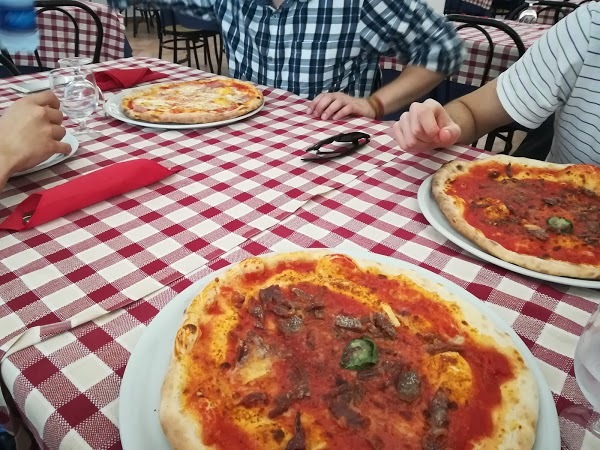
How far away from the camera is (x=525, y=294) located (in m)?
0.90

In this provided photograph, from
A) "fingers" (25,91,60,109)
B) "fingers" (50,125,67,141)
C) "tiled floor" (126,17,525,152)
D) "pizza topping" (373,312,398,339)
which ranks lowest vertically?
"tiled floor" (126,17,525,152)

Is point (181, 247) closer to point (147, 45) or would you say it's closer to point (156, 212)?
point (156, 212)

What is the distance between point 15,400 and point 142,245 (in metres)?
0.38

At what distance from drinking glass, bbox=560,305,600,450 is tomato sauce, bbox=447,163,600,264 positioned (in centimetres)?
34

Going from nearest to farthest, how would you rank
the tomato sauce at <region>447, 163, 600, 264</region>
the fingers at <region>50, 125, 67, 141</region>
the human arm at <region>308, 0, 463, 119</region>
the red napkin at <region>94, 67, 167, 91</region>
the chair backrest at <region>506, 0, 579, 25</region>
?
the tomato sauce at <region>447, 163, 600, 264</region> < the fingers at <region>50, 125, 67, 141</region> < the red napkin at <region>94, 67, 167, 91</region> < the human arm at <region>308, 0, 463, 119</region> < the chair backrest at <region>506, 0, 579, 25</region>

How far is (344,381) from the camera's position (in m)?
0.67

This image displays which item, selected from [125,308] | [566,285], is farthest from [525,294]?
[125,308]

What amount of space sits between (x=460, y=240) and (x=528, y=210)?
0.24 m

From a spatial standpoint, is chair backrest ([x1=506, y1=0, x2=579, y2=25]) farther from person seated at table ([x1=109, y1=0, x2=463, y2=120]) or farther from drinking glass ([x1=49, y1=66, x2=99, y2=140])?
drinking glass ([x1=49, y1=66, x2=99, y2=140])

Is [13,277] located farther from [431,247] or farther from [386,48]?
[386,48]

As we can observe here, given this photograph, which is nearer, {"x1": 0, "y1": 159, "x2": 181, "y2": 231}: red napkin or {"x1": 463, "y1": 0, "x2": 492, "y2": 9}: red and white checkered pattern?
{"x1": 0, "y1": 159, "x2": 181, "y2": 231}: red napkin

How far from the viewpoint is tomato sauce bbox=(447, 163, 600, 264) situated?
98cm

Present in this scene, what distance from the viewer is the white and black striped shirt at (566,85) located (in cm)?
152

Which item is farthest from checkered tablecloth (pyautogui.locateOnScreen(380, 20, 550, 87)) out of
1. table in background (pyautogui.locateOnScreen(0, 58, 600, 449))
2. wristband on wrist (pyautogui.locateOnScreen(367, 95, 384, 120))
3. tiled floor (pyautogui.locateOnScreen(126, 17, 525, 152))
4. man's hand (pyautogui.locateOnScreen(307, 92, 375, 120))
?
tiled floor (pyautogui.locateOnScreen(126, 17, 525, 152))
